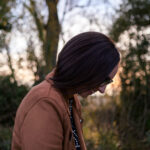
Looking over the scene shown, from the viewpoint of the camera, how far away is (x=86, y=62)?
1265mm

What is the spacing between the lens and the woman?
45.8 inches


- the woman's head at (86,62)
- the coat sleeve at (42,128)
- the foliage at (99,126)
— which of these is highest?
the woman's head at (86,62)

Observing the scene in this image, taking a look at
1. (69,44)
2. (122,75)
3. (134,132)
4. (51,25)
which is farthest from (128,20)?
(69,44)

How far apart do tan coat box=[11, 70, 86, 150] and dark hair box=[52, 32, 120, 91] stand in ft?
0.33

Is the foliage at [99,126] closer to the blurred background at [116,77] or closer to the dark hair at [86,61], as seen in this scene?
the blurred background at [116,77]

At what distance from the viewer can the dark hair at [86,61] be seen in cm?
127

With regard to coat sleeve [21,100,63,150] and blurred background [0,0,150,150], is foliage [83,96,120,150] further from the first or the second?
coat sleeve [21,100,63,150]

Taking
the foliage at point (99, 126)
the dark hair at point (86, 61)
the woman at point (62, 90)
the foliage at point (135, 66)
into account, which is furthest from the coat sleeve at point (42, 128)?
the foliage at point (135, 66)

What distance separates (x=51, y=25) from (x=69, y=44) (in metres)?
4.10

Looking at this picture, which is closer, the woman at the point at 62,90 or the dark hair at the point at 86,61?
the woman at the point at 62,90

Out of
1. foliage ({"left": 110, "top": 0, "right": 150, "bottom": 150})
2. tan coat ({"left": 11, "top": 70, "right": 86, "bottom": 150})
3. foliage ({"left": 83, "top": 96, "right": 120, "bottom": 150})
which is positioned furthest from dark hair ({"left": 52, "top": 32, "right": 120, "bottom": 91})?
foliage ({"left": 110, "top": 0, "right": 150, "bottom": 150})

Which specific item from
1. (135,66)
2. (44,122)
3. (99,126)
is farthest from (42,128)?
(135,66)

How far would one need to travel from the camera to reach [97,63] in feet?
4.17

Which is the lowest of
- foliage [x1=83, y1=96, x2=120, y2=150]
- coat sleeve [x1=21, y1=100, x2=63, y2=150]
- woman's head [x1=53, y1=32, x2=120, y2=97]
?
foliage [x1=83, y1=96, x2=120, y2=150]
